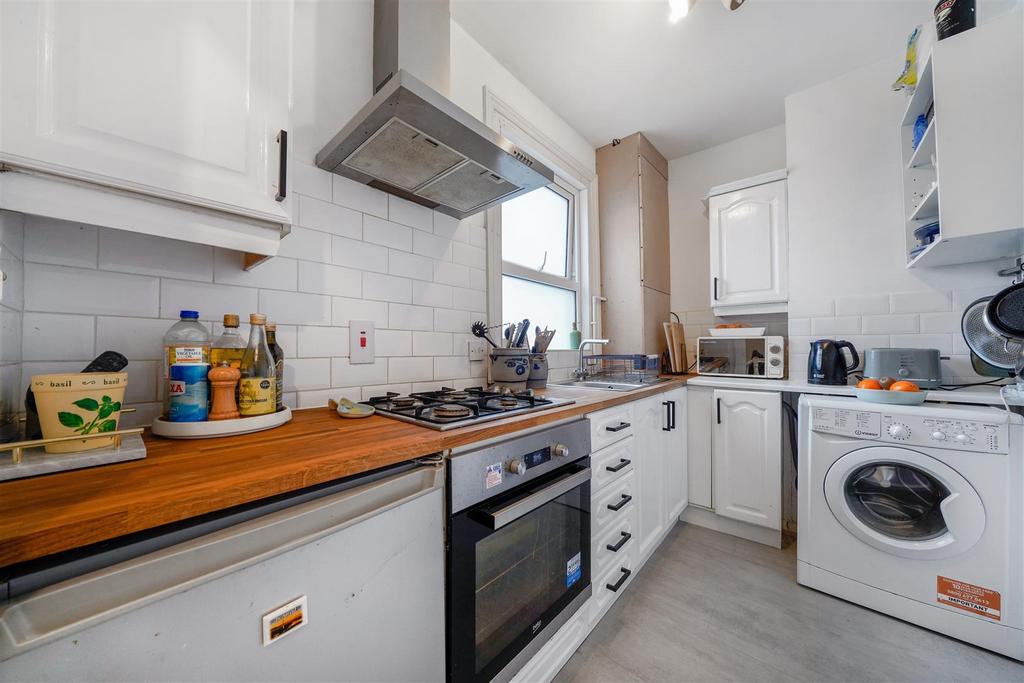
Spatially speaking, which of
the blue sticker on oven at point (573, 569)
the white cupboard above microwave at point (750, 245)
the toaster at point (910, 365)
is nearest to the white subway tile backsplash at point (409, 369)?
the blue sticker on oven at point (573, 569)

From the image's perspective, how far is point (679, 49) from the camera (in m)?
1.94

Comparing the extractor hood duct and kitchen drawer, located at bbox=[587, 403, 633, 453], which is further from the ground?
the extractor hood duct

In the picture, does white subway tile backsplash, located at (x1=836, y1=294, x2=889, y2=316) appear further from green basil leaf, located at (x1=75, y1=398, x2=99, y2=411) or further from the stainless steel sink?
green basil leaf, located at (x1=75, y1=398, x2=99, y2=411)

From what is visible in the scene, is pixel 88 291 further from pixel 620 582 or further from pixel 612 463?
pixel 620 582

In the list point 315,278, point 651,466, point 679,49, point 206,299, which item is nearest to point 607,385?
point 651,466

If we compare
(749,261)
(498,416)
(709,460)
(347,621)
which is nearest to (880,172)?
(749,261)

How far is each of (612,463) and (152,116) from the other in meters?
1.66

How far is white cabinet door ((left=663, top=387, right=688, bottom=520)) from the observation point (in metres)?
2.04

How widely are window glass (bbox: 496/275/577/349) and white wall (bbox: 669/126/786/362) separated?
3.51 feet

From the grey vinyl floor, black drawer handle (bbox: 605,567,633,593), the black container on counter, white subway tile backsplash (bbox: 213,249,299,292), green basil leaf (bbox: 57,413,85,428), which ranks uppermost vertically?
the black container on counter

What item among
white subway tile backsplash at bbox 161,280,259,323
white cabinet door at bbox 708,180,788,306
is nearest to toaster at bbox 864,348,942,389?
white cabinet door at bbox 708,180,788,306

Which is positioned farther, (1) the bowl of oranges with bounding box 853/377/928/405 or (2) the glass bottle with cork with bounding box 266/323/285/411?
(1) the bowl of oranges with bounding box 853/377/928/405

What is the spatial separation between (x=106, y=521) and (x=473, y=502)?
0.62 meters

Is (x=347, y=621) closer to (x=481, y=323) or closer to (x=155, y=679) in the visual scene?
(x=155, y=679)
